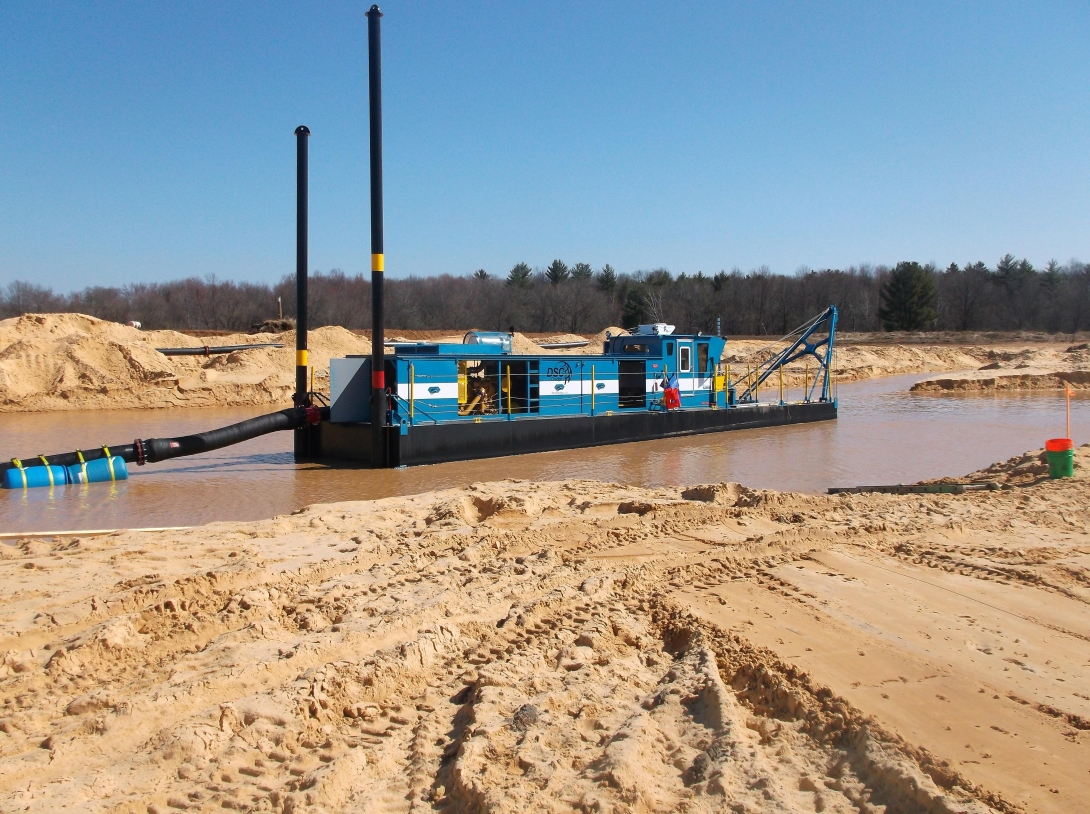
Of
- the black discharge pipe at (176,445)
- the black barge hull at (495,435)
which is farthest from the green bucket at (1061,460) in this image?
the black discharge pipe at (176,445)

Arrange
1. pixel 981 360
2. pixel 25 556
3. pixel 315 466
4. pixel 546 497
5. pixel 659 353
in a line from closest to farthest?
pixel 25 556
pixel 546 497
pixel 315 466
pixel 659 353
pixel 981 360

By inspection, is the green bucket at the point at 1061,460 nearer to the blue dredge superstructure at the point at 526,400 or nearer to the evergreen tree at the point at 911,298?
the blue dredge superstructure at the point at 526,400

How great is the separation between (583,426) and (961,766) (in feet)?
49.7

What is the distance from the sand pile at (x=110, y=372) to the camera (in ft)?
91.1

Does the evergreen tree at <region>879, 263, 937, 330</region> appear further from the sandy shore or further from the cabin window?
the sandy shore

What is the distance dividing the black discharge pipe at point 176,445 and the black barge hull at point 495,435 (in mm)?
885

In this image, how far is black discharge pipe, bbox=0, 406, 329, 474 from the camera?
45.1 ft

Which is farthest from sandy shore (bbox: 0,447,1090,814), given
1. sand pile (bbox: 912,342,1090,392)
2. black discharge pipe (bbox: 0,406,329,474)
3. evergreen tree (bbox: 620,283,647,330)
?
evergreen tree (bbox: 620,283,647,330)

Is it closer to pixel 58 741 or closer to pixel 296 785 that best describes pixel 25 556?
pixel 58 741

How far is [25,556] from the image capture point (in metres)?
7.86

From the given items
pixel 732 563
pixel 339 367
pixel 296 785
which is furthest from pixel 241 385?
pixel 296 785

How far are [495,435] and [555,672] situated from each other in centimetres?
1232

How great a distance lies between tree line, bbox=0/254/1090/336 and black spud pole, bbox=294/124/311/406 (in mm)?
53529

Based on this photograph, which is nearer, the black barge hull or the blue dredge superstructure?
the black barge hull
